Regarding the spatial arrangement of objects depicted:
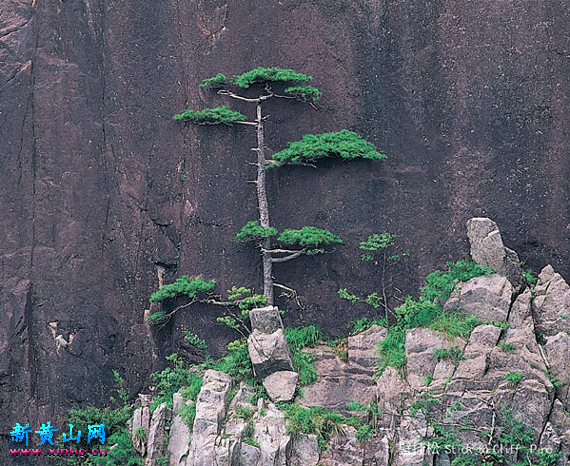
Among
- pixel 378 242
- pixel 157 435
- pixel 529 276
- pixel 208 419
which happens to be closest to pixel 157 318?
pixel 157 435

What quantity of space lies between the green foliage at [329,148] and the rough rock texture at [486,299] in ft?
7.83

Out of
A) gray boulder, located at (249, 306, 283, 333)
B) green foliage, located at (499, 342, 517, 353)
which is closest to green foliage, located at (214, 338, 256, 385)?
gray boulder, located at (249, 306, 283, 333)

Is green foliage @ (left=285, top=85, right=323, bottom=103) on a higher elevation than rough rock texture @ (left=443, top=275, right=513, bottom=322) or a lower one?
higher

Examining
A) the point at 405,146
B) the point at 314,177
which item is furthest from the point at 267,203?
the point at 405,146

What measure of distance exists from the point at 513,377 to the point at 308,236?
3.67 m

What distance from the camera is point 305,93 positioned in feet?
53.3

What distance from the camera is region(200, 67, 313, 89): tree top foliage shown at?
53.0 ft

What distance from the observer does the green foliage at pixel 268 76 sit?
1616cm

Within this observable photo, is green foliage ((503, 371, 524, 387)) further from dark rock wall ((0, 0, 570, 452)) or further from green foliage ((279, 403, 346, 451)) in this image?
green foliage ((279, 403, 346, 451))

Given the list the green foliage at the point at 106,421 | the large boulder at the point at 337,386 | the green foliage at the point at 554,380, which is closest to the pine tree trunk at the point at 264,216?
the large boulder at the point at 337,386

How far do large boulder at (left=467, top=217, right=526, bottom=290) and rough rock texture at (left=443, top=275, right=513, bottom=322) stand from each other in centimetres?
22

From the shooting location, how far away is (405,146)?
16234 mm

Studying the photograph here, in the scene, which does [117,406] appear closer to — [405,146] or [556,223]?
[405,146]

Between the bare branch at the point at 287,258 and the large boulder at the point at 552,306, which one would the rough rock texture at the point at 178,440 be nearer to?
the bare branch at the point at 287,258
